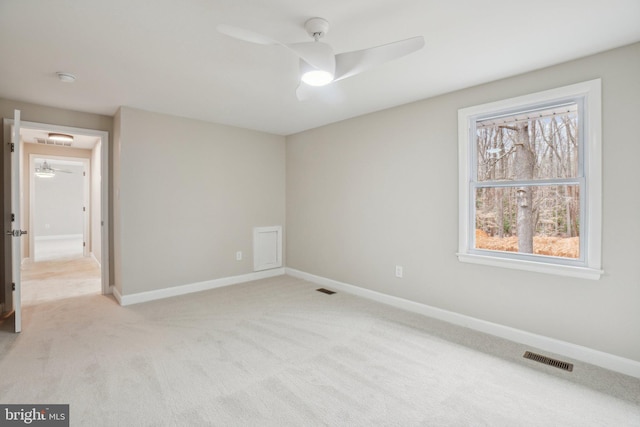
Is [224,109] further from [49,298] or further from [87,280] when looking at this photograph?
[87,280]

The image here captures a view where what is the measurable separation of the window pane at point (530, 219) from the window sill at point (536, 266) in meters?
0.14

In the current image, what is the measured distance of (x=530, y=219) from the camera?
2729mm

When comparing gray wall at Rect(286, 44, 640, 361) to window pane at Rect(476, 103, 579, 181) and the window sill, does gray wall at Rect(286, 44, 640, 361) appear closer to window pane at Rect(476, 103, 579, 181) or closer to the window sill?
the window sill

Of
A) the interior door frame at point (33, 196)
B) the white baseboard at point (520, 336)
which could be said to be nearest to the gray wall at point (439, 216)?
the white baseboard at point (520, 336)

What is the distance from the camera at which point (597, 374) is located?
2.18 metres

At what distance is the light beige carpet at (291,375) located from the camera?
1.76m

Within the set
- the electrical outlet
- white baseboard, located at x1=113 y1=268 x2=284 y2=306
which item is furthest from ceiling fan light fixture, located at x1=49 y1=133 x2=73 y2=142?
the electrical outlet

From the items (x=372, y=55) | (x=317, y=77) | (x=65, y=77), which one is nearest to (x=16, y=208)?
(x=65, y=77)

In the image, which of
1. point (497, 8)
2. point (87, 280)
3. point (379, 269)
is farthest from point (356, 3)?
point (87, 280)

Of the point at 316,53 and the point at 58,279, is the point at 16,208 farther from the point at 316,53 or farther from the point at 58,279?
the point at 316,53

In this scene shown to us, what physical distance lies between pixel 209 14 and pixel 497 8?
171 cm

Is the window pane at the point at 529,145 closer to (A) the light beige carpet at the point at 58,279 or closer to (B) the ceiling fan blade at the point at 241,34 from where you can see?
(B) the ceiling fan blade at the point at 241,34

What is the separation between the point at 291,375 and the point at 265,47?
2.37 meters

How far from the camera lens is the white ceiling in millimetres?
1768
